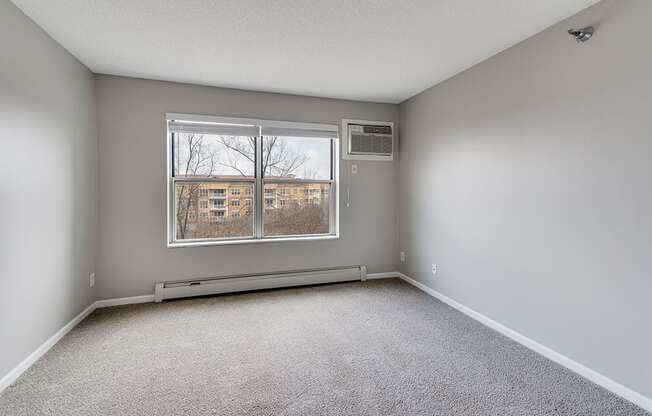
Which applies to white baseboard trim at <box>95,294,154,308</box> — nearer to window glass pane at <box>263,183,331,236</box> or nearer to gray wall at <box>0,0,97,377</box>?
gray wall at <box>0,0,97,377</box>

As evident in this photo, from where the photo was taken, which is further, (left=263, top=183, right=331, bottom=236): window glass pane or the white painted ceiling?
(left=263, top=183, right=331, bottom=236): window glass pane

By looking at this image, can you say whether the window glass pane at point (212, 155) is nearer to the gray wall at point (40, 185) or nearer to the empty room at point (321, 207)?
the empty room at point (321, 207)

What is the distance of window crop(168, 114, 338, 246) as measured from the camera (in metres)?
3.51

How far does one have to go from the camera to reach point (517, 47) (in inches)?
98.2

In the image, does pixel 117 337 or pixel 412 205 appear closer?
pixel 117 337

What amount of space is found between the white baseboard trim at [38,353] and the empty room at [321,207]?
0.02 m

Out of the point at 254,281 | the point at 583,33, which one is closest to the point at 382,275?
the point at 254,281

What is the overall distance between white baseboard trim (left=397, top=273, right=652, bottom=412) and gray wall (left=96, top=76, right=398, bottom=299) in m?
1.98

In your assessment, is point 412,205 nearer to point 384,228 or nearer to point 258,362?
point 384,228

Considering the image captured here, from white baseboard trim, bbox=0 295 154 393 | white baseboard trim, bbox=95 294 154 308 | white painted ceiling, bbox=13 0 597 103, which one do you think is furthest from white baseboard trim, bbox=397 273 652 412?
white baseboard trim, bbox=0 295 154 393

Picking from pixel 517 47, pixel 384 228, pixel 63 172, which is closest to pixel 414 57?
pixel 517 47

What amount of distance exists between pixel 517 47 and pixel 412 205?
2000 mm

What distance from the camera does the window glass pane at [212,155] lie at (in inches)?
138

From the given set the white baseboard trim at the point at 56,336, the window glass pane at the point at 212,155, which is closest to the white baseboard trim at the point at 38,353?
the white baseboard trim at the point at 56,336
